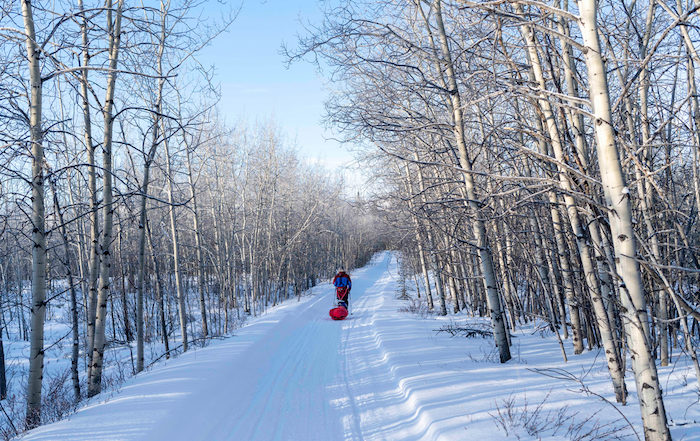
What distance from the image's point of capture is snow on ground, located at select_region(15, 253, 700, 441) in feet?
14.0

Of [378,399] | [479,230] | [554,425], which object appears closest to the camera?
[554,425]

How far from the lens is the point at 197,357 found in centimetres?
840

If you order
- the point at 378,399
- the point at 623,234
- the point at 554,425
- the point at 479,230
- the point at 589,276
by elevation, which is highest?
the point at 479,230

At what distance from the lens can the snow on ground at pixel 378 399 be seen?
14.0 feet

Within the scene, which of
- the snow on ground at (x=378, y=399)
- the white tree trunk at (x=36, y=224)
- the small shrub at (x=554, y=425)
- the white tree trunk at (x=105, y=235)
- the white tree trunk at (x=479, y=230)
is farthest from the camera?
the white tree trunk at (x=105, y=235)

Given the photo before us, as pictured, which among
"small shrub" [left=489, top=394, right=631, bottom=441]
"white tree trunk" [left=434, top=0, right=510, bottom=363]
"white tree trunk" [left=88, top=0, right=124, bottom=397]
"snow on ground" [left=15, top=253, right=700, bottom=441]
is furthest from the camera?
"white tree trunk" [left=88, top=0, right=124, bottom=397]

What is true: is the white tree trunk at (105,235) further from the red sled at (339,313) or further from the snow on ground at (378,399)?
the red sled at (339,313)

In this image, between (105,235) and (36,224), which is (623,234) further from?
(105,235)

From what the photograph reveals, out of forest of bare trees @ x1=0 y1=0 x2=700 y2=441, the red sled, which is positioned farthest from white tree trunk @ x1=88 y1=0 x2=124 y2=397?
the red sled

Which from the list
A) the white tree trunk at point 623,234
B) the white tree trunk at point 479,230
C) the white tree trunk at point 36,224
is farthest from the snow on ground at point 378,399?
the white tree trunk at point 36,224

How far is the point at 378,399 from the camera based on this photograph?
6.13 metres

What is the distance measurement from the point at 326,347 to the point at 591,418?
689cm

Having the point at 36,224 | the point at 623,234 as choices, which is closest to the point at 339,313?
the point at 36,224

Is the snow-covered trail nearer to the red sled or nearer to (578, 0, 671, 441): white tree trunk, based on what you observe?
(578, 0, 671, 441): white tree trunk
